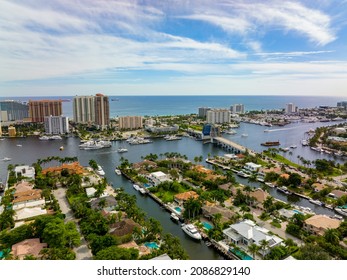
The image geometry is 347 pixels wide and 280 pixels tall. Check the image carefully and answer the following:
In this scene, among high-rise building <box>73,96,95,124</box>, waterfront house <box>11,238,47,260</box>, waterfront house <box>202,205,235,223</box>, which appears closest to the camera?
waterfront house <box>11,238,47,260</box>

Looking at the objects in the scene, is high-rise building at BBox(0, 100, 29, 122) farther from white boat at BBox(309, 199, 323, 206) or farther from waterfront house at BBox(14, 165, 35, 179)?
white boat at BBox(309, 199, 323, 206)

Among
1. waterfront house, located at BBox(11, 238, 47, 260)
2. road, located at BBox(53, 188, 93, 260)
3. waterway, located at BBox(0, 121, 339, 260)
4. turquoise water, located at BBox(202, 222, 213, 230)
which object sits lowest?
waterway, located at BBox(0, 121, 339, 260)

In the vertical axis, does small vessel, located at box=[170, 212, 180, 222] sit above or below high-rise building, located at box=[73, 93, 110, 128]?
below

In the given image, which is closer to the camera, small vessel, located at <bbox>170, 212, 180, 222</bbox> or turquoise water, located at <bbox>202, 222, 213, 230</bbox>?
turquoise water, located at <bbox>202, 222, 213, 230</bbox>

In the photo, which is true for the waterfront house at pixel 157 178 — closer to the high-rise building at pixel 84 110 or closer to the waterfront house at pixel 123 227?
the waterfront house at pixel 123 227

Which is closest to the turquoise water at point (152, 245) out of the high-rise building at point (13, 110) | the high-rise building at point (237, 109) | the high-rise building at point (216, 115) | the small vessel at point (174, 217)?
the small vessel at point (174, 217)

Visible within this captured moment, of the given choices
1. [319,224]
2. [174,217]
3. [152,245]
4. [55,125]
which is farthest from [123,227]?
[55,125]

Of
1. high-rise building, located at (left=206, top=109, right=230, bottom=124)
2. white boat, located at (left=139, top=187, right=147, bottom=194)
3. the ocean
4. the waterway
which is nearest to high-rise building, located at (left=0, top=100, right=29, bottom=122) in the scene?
the ocean

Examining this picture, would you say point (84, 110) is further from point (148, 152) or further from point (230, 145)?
point (230, 145)
